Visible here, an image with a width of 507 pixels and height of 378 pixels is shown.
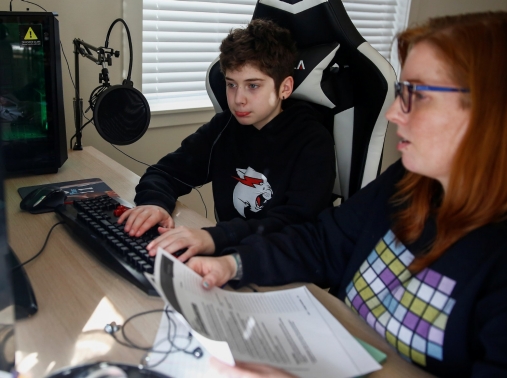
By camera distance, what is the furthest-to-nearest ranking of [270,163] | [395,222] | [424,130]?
[270,163], [395,222], [424,130]

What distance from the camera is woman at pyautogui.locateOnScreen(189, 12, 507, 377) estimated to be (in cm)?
67

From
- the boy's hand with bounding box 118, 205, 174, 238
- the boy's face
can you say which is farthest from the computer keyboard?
the boy's face

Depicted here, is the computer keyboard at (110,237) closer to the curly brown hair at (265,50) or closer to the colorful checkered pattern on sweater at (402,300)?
the colorful checkered pattern on sweater at (402,300)

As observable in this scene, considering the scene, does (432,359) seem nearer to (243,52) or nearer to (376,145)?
(376,145)

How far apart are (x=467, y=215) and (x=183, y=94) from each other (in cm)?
161

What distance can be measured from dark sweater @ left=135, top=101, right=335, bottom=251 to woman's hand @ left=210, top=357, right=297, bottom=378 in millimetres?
390

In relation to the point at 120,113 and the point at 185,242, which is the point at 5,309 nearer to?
the point at 185,242

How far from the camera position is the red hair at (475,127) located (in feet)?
2.20

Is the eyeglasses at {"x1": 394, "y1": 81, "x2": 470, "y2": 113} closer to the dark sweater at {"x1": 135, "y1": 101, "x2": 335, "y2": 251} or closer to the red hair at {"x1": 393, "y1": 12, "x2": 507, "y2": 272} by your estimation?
the red hair at {"x1": 393, "y1": 12, "x2": 507, "y2": 272}

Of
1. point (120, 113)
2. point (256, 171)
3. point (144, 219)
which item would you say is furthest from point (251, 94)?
point (144, 219)

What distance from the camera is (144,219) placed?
100cm

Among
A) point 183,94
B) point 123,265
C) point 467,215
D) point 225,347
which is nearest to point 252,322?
point 225,347

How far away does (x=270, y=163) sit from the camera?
4.40 ft

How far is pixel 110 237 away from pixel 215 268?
231mm
